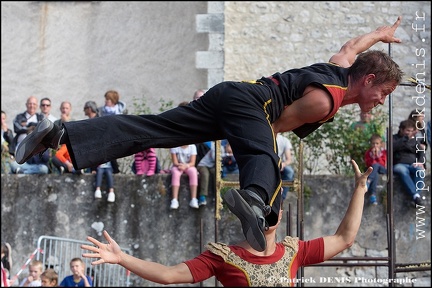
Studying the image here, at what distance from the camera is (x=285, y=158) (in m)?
11.4

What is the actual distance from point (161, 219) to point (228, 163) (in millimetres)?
978

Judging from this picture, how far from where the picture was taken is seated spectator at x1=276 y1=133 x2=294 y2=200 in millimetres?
11273

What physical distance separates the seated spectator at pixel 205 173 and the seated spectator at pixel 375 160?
5.18 feet

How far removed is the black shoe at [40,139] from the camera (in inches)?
234

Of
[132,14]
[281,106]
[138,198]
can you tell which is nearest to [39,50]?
[132,14]

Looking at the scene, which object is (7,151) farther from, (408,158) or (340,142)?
(408,158)

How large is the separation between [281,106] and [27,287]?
16.1ft

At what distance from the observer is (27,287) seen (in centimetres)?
1030

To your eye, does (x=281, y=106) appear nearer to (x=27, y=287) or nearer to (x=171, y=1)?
(x=27, y=287)

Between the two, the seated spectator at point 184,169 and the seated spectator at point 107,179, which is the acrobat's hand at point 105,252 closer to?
the seated spectator at point 184,169

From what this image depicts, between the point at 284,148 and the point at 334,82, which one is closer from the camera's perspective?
the point at 334,82

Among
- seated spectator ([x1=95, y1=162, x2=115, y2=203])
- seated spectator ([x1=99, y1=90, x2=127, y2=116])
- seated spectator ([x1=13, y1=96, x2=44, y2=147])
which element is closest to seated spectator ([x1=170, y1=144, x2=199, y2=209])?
seated spectator ([x1=95, y1=162, x2=115, y2=203])

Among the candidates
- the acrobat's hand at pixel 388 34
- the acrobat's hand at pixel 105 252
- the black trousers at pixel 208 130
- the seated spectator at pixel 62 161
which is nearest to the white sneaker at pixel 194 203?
the seated spectator at pixel 62 161

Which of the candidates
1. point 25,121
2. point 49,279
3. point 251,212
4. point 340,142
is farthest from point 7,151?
point 251,212
